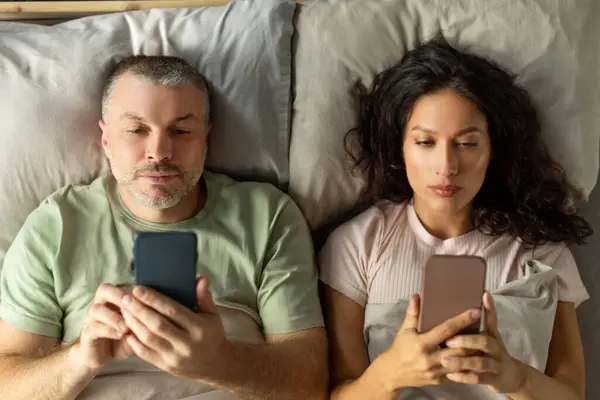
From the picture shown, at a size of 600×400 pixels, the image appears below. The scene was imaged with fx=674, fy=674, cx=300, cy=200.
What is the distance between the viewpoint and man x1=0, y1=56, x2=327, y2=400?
1140 millimetres

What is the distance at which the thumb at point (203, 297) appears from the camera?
976 millimetres

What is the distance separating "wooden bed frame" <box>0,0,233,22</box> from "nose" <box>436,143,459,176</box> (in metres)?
0.61

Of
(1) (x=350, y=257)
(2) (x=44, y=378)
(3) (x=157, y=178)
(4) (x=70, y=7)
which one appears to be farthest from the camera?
(4) (x=70, y=7)

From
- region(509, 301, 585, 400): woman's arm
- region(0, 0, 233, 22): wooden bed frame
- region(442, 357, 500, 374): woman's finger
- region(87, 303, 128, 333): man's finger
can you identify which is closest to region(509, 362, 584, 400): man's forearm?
region(509, 301, 585, 400): woman's arm

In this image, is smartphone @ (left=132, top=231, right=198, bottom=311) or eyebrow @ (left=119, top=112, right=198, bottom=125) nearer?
smartphone @ (left=132, top=231, right=198, bottom=311)

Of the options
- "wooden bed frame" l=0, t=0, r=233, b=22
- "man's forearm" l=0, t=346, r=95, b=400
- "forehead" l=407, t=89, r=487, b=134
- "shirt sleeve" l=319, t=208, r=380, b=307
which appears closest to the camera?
"man's forearm" l=0, t=346, r=95, b=400

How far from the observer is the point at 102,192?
1290 mm

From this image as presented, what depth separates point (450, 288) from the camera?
3.11 feet

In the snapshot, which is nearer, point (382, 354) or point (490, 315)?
point (490, 315)

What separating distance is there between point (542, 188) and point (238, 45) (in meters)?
0.67

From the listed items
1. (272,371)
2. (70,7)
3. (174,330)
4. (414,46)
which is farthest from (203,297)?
(70,7)

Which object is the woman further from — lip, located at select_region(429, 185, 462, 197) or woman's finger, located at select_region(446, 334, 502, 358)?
woman's finger, located at select_region(446, 334, 502, 358)

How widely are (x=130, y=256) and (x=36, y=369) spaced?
9.9 inches

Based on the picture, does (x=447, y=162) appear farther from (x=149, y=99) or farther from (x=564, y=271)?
(x=149, y=99)
